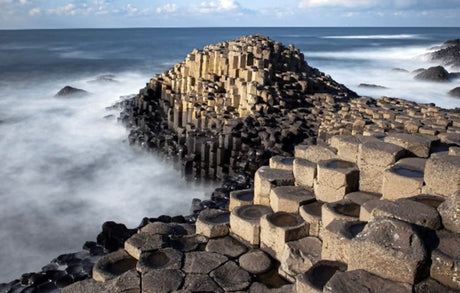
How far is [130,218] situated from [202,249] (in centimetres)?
380

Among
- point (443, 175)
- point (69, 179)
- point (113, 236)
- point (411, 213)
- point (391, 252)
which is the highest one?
point (443, 175)

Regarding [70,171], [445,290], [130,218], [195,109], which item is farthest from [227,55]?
[445,290]

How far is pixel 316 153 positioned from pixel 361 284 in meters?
2.51

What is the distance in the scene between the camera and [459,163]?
416 centimetres

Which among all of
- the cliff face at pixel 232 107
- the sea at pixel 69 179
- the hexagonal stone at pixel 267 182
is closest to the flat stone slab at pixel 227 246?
the hexagonal stone at pixel 267 182

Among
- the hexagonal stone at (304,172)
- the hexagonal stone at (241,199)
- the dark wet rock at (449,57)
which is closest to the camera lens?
the hexagonal stone at (304,172)

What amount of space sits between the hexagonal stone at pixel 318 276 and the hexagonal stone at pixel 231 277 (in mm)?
771

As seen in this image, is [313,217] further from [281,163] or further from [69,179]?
[69,179]

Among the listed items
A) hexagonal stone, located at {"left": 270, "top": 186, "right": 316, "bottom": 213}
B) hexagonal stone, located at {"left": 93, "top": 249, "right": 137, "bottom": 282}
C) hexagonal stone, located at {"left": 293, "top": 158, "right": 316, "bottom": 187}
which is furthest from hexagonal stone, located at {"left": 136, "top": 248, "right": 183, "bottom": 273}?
hexagonal stone, located at {"left": 293, "top": 158, "right": 316, "bottom": 187}

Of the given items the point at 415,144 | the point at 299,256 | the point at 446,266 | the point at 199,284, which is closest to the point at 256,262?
the point at 299,256

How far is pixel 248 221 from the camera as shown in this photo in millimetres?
5152

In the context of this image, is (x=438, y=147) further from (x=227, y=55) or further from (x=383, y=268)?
(x=227, y=55)

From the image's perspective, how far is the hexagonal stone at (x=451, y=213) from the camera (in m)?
3.70

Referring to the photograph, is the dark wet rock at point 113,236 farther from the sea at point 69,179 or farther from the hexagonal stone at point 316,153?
the hexagonal stone at point 316,153
